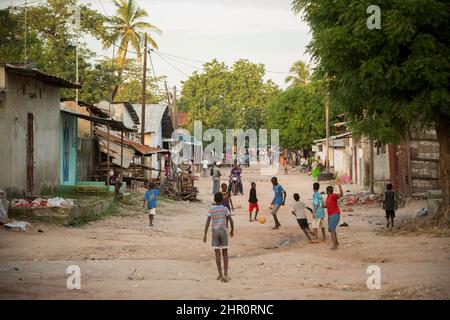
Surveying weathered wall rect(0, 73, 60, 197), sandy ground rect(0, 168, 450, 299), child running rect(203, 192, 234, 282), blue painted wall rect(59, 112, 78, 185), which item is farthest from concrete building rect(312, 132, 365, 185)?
child running rect(203, 192, 234, 282)

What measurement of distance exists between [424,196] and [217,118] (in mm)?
56802

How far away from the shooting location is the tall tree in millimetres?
15617

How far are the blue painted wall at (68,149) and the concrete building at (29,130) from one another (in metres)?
1.88

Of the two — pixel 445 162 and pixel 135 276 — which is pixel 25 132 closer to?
pixel 135 276

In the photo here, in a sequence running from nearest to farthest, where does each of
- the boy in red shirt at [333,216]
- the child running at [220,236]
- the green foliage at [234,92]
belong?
the child running at [220,236] → the boy in red shirt at [333,216] → the green foliage at [234,92]

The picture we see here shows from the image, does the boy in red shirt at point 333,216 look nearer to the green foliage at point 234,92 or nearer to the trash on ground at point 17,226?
the trash on ground at point 17,226

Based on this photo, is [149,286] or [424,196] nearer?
[149,286]

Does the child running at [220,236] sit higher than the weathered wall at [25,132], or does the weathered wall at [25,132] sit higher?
the weathered wall at [25,132]

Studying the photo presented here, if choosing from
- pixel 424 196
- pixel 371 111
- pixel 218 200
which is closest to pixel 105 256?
pixel 218 200

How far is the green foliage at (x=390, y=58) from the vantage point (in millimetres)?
15602

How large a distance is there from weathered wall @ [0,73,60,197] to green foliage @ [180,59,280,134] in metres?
60.8

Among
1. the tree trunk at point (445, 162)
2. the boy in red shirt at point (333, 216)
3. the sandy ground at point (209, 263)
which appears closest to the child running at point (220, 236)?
the sandy ground at point (209, 263)

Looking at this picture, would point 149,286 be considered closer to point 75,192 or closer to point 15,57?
point 75,192
